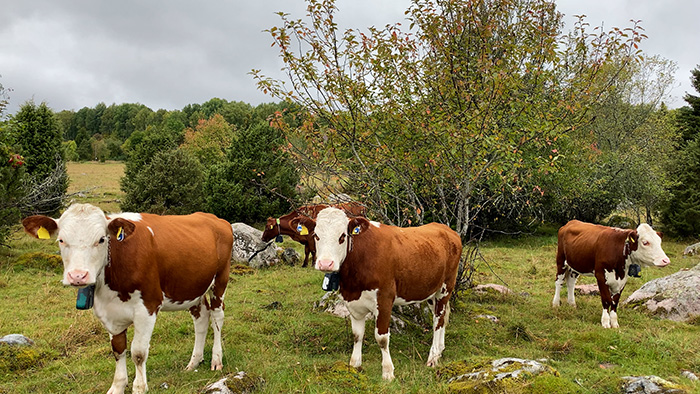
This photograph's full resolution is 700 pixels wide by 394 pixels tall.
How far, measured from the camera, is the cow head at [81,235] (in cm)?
455

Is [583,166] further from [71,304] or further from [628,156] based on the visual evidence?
[71,304]

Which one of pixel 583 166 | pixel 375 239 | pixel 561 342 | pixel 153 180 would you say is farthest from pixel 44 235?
pixel 583 166

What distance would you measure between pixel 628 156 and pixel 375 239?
78.4ft

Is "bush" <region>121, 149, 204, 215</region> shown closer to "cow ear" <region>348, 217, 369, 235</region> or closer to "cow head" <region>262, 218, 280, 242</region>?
"cow head" <region>262, 218, 280, 242</region>

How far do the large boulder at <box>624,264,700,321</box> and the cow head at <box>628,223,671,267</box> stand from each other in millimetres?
1103

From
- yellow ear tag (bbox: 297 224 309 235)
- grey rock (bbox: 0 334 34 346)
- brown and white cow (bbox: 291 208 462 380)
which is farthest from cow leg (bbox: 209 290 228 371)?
grey rock (bbox: 0 334 34 346)

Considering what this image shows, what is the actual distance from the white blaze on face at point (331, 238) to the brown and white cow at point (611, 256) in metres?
6.53

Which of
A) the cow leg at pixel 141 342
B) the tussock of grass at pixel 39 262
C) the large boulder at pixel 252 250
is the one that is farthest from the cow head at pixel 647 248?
the tussock of grass at pixel 39 262

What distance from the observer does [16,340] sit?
7.00m

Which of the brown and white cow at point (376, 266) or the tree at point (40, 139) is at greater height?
the tree at point (40, 139)

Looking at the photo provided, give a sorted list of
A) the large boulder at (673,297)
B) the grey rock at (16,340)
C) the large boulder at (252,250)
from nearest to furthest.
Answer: the grey rock at (16,340), the large boulder at (673,297), the large boulder at (252,250)

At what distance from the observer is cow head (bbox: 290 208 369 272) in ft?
19.4

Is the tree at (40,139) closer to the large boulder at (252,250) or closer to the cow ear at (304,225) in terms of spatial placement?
the large boulder at (252,250)

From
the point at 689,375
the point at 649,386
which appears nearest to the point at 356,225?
the point at 649,386
